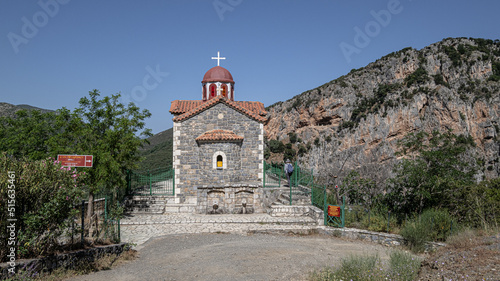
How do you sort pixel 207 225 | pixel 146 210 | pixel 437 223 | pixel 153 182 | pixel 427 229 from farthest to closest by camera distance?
pixel 153 182, pixel 146 210, pixel 207 225, pixel 437 223, pixel 427 229

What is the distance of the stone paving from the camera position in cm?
1195

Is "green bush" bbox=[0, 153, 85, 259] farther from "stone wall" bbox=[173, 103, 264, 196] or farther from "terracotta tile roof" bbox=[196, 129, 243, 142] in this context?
"stone wall" bbox=[173, 103, 264, 196]

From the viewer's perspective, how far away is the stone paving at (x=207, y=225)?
11953 mm

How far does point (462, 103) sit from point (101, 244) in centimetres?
6518

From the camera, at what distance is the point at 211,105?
18672mm

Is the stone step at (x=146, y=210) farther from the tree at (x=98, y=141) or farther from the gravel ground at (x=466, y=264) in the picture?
the gravel ground at (x=466, y=264)

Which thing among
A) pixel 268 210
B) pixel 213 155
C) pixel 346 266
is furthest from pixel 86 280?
pixel 213 155

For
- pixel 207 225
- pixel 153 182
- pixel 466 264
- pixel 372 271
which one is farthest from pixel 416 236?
pixel 153 182

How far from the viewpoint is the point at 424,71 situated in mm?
65125

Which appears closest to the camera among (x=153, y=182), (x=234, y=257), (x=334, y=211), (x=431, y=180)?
(x=234, y=257)

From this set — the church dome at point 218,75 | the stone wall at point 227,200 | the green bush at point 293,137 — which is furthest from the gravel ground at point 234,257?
the green bush at point 293,137

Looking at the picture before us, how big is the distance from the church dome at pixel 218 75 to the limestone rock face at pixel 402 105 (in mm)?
34335

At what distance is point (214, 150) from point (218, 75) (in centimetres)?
815

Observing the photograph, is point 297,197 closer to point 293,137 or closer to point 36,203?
point 36,203
